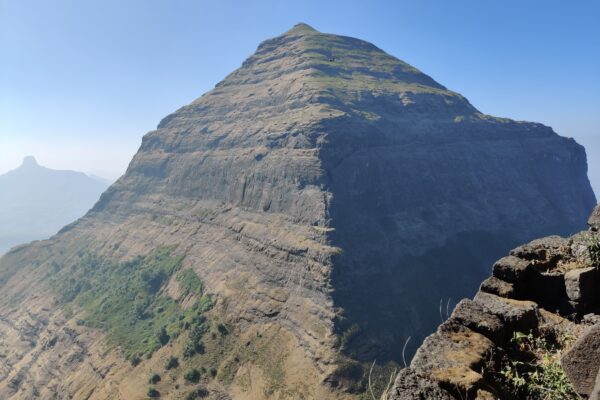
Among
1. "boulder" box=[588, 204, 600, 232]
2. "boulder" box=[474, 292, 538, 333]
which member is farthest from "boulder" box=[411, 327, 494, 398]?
"boulder" box=[588, 204, 600, 232]

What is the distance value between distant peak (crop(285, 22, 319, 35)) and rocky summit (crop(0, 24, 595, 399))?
1525cm

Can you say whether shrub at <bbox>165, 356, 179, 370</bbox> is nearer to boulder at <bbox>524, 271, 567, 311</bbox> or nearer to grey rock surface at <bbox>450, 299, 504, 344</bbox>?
boulder at <bbox>524, 271, 567, 311</bbox>

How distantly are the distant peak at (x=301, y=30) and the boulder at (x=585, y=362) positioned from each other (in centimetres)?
16574

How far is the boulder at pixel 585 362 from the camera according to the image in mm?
5367

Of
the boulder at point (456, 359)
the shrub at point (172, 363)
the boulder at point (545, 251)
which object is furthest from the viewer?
the shrub at point (172, 363)

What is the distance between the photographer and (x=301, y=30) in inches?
6594

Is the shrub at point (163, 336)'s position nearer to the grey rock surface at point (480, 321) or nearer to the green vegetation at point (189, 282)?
the green vegetation at point (189, 282)

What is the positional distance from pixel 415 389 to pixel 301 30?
17821cm

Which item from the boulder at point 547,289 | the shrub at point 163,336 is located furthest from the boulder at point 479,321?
the shrub at point 163,336

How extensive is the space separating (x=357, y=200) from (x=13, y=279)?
119 meters

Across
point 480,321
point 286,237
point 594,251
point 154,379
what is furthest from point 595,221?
point 154,379

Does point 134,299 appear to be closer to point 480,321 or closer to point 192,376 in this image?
point 192,376

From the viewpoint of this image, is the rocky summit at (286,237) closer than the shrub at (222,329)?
Yes

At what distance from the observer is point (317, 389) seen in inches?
2056
